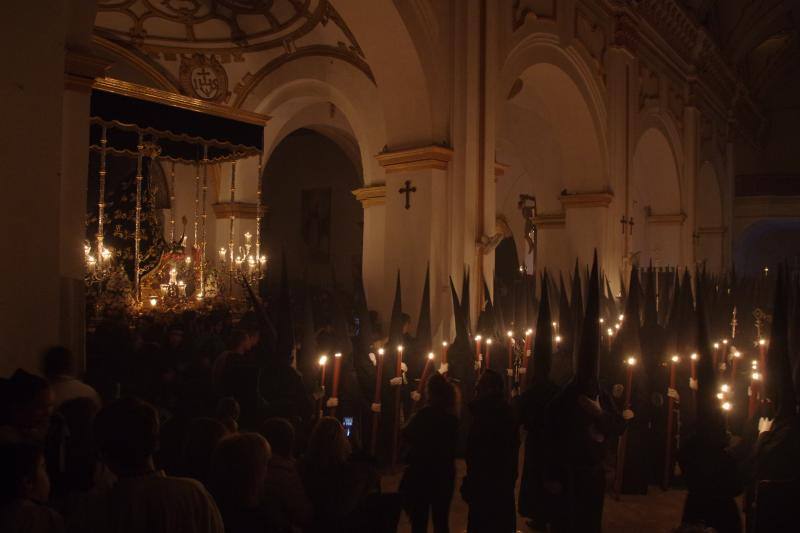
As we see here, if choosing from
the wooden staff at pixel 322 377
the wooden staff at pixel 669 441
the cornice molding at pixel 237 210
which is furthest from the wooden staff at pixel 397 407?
the cornice molding at pixel 237 210

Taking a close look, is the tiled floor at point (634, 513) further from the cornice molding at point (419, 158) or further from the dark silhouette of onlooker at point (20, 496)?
the cornice molding at point (419, 158)

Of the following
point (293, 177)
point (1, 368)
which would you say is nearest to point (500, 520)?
point (1, 368)

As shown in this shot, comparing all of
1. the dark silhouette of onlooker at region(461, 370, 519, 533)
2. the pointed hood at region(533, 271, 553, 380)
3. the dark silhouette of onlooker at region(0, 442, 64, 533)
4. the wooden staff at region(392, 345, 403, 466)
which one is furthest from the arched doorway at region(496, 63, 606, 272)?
the dark silhouette of onlooker at region(0, 442, 64, 533)

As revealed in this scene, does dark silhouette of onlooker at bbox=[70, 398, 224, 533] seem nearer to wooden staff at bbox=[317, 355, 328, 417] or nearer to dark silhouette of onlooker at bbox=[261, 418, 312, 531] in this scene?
dark silhouette of onlooker at bbox=[261, 418, 312, 531]

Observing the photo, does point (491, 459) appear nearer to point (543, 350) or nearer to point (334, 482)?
point (543, 350)

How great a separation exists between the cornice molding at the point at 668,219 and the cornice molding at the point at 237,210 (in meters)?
10.1

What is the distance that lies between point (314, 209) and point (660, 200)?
10.5 meters

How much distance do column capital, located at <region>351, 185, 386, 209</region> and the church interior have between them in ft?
0.15

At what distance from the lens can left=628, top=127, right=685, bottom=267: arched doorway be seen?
16.7m

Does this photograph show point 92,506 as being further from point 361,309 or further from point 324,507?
point 361,309

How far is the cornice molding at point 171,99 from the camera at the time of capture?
9516 mm

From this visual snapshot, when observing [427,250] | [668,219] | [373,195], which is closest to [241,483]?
[427,250]

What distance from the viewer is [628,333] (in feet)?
20.3

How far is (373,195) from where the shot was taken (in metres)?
11.9
